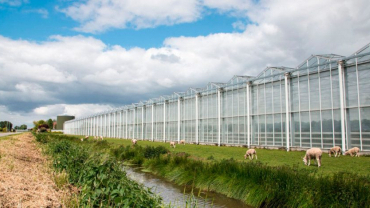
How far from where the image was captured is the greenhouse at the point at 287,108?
24.8 m

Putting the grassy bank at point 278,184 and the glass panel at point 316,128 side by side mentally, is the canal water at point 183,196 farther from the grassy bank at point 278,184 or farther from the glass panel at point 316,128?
the glass panel at point 316,128

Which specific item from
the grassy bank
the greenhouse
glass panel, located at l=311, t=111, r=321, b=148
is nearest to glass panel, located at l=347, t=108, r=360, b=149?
the greenhouse

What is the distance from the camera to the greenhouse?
24.8m

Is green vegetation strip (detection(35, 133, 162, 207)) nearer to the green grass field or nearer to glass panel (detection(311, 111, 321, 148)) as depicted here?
the green grass field

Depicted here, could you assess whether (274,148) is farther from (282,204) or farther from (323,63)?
(282,204)

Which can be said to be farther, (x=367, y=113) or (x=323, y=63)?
(x=323, y=63)

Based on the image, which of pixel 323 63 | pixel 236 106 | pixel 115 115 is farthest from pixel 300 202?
pixel 115 115

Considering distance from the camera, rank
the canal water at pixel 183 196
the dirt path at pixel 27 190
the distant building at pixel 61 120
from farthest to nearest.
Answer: the distant building at pixel 61 120, the canal water at pixel 183 196, the dirt path at pixel 27 190

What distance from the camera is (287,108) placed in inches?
1181

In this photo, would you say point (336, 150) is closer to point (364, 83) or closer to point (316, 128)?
point (316, 128)

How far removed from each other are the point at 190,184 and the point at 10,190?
9.37m

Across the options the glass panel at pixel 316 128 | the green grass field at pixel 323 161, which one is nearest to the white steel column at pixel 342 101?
the green grass field at pixel 323 161

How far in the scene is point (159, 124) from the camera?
188 ft

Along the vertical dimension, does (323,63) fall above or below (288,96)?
above
